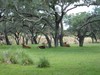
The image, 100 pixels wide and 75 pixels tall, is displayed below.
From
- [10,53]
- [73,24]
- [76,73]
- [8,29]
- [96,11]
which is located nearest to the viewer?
[76,73]

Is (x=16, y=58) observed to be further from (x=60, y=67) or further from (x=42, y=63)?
(x=60, y=67)

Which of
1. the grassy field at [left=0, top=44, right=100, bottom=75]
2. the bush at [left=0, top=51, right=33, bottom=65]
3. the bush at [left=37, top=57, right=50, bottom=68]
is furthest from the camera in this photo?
the bush at [left=0, top=51, right=33, bottom=65]

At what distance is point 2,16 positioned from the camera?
131 feet

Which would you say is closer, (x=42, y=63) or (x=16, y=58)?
(x=42, y=63)

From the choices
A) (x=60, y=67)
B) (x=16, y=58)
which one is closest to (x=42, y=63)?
(x=60, y=67)

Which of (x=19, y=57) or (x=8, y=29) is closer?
(x=19, y=57)

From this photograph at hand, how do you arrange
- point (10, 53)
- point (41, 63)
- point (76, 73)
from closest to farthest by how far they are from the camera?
point (76, 73), point (41, 63), point (10, 53)

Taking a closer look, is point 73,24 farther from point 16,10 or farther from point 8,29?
point 16,10

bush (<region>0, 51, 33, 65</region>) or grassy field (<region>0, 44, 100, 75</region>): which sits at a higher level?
bush (<region>0, 51, 33, 65</region>)

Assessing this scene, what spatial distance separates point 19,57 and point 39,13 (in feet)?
75.1

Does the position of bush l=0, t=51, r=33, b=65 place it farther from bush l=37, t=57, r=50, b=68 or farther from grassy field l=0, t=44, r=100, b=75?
bush l=37, t=57, r=50, b=68

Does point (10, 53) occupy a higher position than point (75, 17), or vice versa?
point (75, 17)

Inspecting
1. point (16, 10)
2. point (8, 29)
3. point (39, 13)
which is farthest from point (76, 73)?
point (8, 29)

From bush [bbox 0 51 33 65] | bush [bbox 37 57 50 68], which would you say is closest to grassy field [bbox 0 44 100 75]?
bush [bbox 37 57 50 68]
